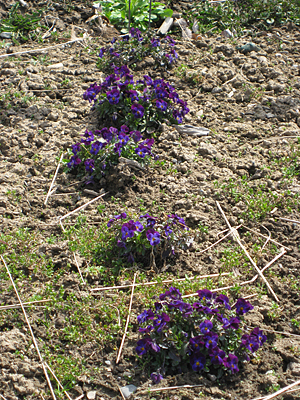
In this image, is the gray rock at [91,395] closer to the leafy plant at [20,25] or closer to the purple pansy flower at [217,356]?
the purple pansy flower at [217,356]

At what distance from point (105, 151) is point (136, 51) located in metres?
2.18

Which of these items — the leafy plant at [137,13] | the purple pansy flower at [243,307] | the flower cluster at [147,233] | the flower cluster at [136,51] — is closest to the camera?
the purple pansy flower at [243,307]

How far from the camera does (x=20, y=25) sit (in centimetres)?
593

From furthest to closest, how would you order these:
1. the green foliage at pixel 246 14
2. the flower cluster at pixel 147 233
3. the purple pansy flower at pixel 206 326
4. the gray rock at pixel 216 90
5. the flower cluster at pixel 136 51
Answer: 1. the green foliage at pixel 246 14
2. the flower cluster at pixel 136 51
3. the gray rock at pixel 216 90
4. the flower cluster at pixel 147 233
5. the purple pansy flower at pixel 206 326

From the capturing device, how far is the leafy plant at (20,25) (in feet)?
19.2

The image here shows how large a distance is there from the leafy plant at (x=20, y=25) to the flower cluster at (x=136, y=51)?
4.02 feet

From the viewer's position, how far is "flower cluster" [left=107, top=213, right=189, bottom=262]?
312 centimetres

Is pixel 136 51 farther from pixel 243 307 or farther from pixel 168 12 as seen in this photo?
pixel 243 307

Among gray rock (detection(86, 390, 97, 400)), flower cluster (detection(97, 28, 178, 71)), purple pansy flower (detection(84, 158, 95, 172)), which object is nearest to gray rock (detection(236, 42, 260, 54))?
flower cluster (detection(97, 28, 178, 71))

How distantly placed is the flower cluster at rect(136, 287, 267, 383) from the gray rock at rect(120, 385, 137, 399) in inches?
5.6

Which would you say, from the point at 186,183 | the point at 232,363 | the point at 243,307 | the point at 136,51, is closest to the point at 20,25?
the point at 136,51

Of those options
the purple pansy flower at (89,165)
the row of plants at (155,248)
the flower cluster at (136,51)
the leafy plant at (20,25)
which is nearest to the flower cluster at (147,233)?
the row of plants at (155,248)

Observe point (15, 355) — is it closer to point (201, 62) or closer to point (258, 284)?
point (258, 284)

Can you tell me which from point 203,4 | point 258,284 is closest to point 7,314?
point 258,284
